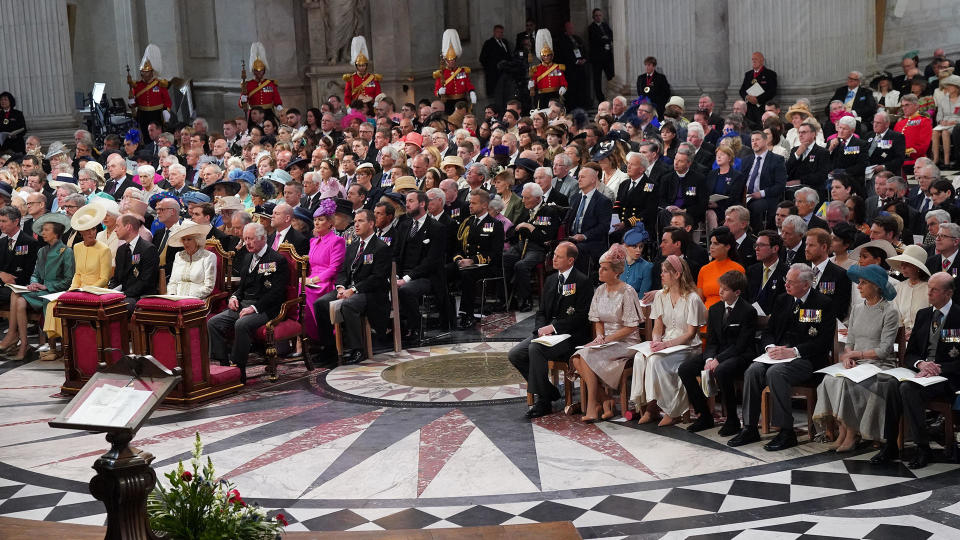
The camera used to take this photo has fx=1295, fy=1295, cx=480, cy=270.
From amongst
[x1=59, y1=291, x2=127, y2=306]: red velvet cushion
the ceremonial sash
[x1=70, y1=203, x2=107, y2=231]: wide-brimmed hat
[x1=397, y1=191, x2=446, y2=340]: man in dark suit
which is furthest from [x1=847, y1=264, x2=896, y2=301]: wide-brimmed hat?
the ceremonial sash

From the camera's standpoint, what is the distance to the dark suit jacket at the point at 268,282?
11.8m

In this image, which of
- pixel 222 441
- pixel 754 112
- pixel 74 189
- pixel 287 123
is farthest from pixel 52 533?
pixel 287 123

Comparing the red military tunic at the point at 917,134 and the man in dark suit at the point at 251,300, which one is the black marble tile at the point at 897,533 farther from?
the red military tunic at the point at 917,134

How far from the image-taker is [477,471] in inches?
346

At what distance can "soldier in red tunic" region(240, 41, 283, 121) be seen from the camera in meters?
25.4

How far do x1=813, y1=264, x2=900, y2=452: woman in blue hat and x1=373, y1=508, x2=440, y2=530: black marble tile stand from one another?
9.44 ft

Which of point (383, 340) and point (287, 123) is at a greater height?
point (287, 123)

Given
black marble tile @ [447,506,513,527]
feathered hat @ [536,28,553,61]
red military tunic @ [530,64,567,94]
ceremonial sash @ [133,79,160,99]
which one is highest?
feathered hat @ [536,28,553,61]

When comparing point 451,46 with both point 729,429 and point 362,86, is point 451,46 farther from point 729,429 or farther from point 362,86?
point 729,429

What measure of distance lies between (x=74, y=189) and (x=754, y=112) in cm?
957

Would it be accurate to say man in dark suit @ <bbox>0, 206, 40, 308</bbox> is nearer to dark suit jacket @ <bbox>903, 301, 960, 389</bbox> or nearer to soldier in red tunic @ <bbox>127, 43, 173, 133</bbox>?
dark suit jacket @ <bbox>903, 301, 960, 389</bbox>

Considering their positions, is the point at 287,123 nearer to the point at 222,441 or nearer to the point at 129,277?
the point at 129,277

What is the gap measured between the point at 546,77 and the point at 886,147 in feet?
31.2

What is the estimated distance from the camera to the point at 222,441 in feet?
31.9
